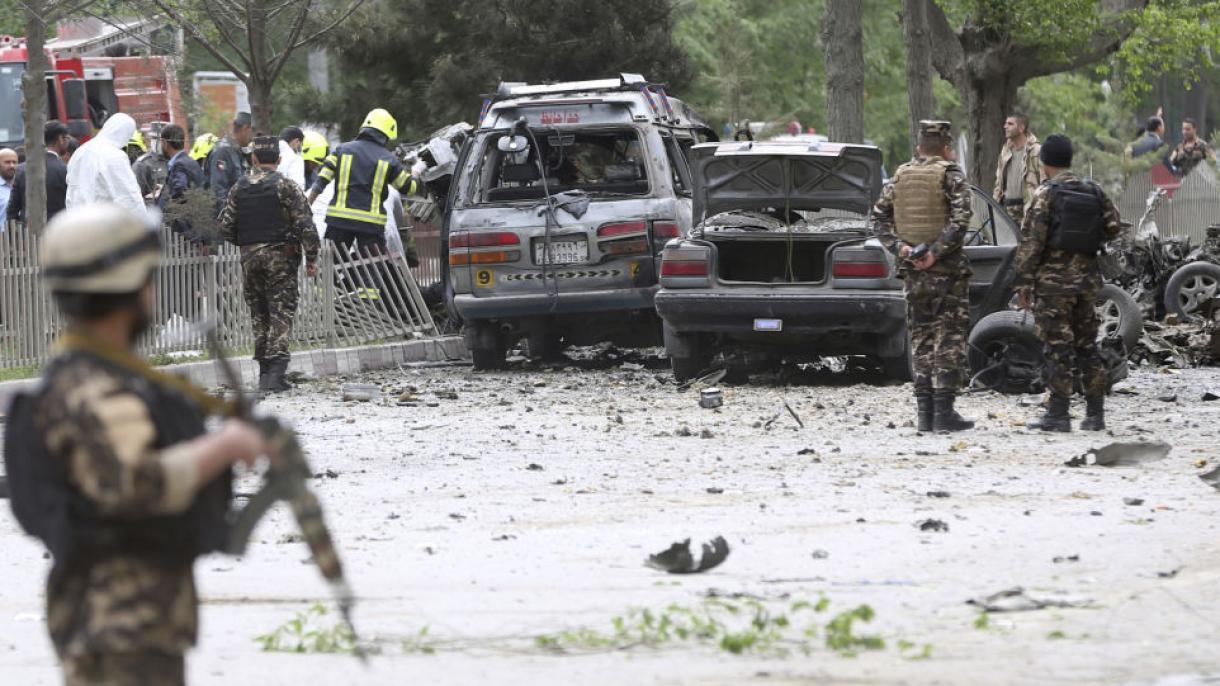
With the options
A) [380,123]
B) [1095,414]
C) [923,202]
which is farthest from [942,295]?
[380,123]

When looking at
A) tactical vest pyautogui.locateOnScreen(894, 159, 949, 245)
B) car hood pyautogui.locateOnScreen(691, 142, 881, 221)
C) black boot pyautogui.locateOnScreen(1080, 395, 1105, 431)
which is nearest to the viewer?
black boot pyautogui.locateOnScreen(1080, 395, 1105, 431)

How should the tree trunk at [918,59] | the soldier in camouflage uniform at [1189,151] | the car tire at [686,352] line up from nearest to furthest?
the car tire at [686,352], the tree trunk at [918,59], the soldier in camouflage uniform at [1189,151]

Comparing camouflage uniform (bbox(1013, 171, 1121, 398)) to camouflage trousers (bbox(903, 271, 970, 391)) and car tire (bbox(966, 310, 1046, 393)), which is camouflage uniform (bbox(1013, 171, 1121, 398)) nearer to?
camouflage trousers (bbox(903, 271, 970, 391))

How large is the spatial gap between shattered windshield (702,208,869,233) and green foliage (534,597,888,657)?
8449 mm

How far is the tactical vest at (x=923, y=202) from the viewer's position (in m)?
11.9

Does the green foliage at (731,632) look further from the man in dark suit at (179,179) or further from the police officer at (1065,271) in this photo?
the man in dark suit at (179,179)

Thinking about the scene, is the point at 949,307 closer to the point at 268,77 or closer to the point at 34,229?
the point at 34,229

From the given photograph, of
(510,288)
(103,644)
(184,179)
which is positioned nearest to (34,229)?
(184,179)

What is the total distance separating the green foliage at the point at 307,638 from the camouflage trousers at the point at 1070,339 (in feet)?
20.7

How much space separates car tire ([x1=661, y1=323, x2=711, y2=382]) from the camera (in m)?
14.7

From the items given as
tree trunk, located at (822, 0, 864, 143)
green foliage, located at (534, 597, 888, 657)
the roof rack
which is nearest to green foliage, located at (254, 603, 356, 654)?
green foliage, located at (534, 597, 888, 657)

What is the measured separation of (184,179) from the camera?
17.7 metres

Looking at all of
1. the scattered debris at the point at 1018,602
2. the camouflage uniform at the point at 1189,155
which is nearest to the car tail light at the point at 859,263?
the scattered debris at the point at 1018,602

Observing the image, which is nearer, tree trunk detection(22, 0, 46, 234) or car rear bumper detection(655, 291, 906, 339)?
car rear bumper detection(655, 291, 906, 339)
